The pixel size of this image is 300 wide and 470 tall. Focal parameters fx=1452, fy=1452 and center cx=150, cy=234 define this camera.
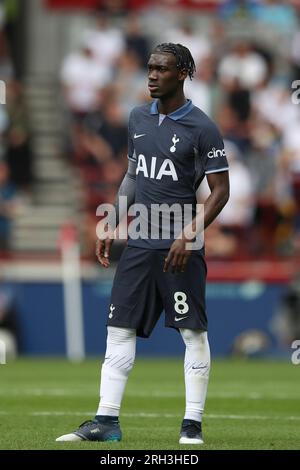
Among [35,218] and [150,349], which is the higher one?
[35,218]

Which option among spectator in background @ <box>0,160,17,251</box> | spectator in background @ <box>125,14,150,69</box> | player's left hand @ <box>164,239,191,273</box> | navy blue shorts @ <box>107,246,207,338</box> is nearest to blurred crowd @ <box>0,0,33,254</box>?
spectator in background @ <box>0,160,17,251</box>

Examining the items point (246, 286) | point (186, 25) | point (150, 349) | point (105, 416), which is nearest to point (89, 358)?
point (150, 349)

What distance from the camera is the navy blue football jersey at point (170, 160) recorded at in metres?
8.91

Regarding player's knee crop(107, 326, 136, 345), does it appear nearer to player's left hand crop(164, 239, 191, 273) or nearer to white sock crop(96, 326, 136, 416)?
white sock crop(96, 326, 136, 416)

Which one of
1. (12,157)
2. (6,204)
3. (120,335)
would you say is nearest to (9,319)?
(6,204)

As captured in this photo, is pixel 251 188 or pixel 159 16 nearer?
pixel 251 188

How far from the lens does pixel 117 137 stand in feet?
65.6

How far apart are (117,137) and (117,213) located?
10805 mm

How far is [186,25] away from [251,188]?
3.24m

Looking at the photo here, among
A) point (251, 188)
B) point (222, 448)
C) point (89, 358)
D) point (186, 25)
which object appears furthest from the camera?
point (186, 25)

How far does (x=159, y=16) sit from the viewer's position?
2323 centimetres

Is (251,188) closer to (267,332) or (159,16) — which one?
(267,332)

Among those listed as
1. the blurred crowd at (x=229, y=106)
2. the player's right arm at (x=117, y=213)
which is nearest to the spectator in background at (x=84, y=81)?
the blurred crowd at (x=229, y=106)

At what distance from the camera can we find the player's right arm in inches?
360
